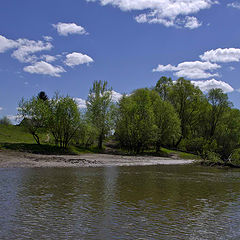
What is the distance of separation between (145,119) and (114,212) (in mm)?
50032

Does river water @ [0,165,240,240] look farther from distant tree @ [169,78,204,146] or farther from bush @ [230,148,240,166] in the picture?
distant tree @ [169,78,204,146]

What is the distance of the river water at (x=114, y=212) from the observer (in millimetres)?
8977

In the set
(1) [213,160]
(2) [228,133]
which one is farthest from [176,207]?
(2) [228,133]

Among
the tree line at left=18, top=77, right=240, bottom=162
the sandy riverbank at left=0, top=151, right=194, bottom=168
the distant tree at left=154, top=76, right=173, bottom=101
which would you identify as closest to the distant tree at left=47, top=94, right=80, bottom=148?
the tree line at left=18, top=77, right=240, bottom=162

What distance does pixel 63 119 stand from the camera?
51.2m

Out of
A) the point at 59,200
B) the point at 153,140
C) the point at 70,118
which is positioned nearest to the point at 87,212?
the point at 59,200

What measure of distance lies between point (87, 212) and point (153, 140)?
49875mm

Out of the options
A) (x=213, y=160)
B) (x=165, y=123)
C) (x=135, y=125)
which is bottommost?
(x=213, y=160)

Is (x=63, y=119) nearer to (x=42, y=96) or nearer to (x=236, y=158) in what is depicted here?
(x=236, y=158)

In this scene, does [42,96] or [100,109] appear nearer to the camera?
[100,109]

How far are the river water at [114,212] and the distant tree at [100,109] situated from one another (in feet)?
137

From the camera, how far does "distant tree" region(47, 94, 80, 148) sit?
2004 inches

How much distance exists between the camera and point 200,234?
908cm

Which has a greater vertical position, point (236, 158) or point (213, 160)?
point (236, 158)
